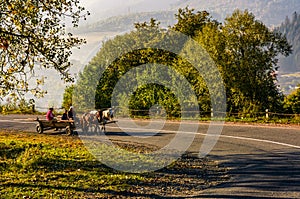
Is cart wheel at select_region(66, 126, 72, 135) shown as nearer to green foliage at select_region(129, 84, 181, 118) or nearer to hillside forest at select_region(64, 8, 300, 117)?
hillside forest at select_region(64, 8, 300, 117)

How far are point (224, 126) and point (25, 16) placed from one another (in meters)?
19.2

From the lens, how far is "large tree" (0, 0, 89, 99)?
13.4 meters

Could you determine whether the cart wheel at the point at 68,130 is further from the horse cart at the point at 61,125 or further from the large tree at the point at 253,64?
the large tree at the point at 253,64

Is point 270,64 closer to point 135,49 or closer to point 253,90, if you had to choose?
point 253,90

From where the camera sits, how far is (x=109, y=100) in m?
47.2

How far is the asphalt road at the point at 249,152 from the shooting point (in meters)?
11.9

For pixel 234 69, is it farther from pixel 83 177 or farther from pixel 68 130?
pixel 83 177

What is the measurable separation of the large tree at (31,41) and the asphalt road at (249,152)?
7538 millimetres

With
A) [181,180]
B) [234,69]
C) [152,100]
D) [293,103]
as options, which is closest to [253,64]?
[234,69]

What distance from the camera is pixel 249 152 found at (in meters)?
18.5

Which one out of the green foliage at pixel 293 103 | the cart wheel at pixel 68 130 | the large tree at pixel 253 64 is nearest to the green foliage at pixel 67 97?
the large tree at pixel 253 64

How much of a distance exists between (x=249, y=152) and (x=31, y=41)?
11.2 meters

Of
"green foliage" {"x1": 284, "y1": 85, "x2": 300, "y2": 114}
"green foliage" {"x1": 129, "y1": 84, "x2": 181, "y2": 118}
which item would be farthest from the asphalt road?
"green foliage" {"x1": 284, "y1": 85, "x2": 300, "y2": 114}

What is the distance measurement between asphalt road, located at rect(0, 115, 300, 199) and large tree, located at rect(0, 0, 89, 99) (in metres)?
7.54
